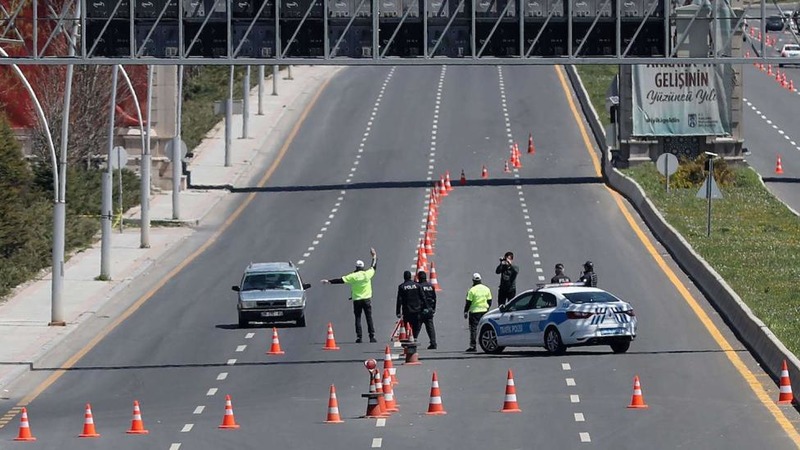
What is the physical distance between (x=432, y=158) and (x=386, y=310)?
33.1m

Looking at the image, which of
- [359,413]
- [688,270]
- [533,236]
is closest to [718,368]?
[359,413]

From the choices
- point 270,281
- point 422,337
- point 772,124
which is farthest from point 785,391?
point 772,124

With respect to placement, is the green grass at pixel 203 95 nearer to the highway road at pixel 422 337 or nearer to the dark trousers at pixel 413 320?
the highway road at pixel 422 337

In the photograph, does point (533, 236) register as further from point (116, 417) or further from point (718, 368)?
point (116, 417)

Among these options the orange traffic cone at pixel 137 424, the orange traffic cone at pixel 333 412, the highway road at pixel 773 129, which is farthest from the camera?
the highway road at pixel 773 129

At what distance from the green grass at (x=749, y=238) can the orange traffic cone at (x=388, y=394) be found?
7.67 metres

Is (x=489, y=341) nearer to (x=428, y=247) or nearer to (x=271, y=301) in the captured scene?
(x=271, y=301)

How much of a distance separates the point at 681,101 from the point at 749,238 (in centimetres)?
1918

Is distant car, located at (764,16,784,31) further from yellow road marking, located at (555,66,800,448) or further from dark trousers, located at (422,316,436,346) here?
dark trousers, located at (422,316,436,346)

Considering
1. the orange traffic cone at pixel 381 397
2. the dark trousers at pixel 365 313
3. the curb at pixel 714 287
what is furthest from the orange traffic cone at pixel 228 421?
the dark trousers at pixel 365 313

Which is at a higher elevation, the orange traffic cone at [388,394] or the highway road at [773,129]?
the highway road at [773,129]

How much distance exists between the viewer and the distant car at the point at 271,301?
43.2 m

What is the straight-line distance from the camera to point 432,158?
257 ft

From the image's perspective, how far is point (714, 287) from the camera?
45406mm
